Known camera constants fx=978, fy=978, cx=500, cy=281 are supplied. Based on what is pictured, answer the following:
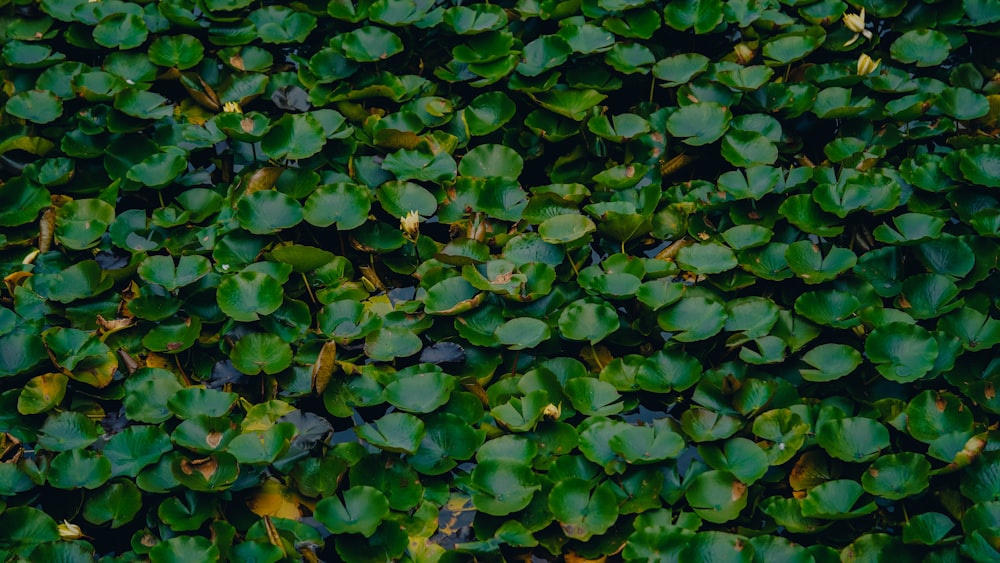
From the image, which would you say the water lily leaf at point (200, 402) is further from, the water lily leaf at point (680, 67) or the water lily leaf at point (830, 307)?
the water lily leaf at point (680, 67)

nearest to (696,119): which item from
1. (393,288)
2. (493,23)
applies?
(493,23)

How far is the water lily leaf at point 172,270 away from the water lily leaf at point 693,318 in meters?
1.25

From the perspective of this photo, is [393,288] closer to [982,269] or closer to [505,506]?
[505,506]

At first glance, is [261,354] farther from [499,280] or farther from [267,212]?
[499,280]

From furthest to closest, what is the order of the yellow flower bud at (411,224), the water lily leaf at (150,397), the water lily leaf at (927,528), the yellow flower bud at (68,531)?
1. the yellow flower bud at (411,224)
2. the water lily leaf at (150,397)
3. the yellow flower bud at (68,531)
4. the water lily leaf at (927,528)

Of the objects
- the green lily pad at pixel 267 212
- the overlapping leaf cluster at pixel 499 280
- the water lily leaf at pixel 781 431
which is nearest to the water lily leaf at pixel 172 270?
the overlapping leaf cluster at pixel 499 280

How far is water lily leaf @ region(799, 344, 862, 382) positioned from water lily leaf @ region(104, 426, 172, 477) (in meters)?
1.58

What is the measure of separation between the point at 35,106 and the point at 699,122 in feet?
7.16

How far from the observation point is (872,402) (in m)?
2.42

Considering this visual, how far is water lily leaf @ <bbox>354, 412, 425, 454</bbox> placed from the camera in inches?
90.3

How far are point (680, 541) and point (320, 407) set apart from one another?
3.26ft

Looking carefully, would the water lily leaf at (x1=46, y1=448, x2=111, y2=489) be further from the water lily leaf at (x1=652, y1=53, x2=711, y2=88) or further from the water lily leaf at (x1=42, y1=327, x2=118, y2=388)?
the water lily leaf at (x1=652, y1=53, x2=711, y2=88)

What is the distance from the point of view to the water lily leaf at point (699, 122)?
3.07m

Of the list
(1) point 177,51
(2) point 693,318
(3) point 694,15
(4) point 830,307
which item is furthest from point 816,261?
(1) point 177,51
